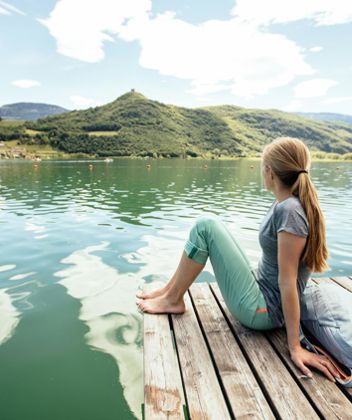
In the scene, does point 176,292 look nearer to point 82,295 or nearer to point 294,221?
point 294,221

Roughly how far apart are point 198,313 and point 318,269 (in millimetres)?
1418

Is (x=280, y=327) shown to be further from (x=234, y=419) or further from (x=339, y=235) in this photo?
(x=339, y=235)

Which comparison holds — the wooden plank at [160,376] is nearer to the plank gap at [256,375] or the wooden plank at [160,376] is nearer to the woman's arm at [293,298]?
the plank gap at [256,375]

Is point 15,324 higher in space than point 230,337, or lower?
lower

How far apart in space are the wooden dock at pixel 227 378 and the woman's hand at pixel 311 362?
49mm

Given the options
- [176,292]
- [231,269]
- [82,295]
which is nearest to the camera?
[231,269]

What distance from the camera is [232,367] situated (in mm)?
2574

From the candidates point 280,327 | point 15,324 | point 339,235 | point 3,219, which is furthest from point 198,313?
point 3,219

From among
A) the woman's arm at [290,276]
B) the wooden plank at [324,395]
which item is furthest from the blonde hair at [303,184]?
the wooden plank at [324,395]

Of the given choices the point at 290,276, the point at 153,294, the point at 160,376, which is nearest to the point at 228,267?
the point at 290,276

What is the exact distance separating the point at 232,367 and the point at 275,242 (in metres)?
1.07

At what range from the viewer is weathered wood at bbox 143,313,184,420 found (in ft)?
6.97

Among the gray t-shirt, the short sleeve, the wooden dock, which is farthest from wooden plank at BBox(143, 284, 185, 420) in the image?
the short sleeve

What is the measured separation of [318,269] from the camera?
2.69m
